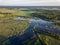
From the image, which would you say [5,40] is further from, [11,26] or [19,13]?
[19,13]

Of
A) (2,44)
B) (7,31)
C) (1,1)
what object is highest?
(1,1)

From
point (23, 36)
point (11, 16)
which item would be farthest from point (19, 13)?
point (23, 36)

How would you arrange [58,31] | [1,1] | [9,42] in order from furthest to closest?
[1,1], [58,31], [9,42]

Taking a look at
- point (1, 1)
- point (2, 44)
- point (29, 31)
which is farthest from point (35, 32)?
point (1, 1)

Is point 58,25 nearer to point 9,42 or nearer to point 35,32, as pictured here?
point 35,32

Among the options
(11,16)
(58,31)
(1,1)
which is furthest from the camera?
(1,1)

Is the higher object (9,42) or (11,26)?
(11,26)

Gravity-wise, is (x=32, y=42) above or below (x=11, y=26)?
below

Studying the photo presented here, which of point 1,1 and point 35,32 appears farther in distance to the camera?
point 1,1

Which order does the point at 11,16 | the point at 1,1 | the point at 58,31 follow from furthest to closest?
the point at 1,1, the point at 11,16, the point at 58,31
